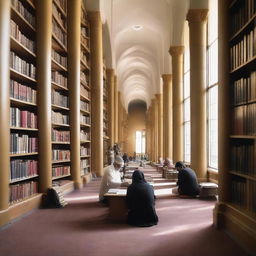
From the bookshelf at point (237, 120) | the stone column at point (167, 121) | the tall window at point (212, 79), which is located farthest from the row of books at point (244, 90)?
the stone column at point (167, 121)

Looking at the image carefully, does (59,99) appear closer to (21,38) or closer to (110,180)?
(21,38)

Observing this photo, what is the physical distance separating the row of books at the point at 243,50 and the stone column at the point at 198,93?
5.68 m

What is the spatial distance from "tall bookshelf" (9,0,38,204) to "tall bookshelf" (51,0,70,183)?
1.36m

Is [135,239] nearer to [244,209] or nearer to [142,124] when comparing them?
[244,209]

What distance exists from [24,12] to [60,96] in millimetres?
2889

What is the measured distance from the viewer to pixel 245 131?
200 inches

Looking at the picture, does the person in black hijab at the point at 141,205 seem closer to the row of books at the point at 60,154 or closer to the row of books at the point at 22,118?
the row of books at the point at 22,118

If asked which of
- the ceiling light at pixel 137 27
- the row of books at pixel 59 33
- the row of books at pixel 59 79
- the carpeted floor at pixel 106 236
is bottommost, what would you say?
the carpeted floor at pixel 106 236

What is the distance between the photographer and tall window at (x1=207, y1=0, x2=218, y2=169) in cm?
1135

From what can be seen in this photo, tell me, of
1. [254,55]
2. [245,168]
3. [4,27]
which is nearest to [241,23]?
[254,55]

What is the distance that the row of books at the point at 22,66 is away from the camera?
6.63 meters

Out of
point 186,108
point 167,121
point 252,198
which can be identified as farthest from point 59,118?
point 167,121

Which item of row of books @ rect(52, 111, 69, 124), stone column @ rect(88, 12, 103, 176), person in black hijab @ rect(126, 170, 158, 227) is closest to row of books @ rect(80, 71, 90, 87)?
stone column @ rect(88, 12, 103, 176)

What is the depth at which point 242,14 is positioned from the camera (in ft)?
17.0
